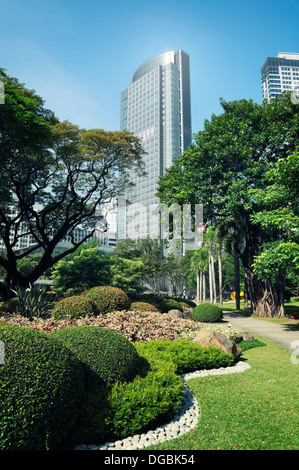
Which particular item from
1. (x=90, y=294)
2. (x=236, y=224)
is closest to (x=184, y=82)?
Result: (x=236, y=224)

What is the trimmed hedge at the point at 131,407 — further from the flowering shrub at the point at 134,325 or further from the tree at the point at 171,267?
the tree at the point at 171,267

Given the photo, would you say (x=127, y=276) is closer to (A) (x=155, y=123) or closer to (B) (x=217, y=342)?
(B) (x=217, y=342)

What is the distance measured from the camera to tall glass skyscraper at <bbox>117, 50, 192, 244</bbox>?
126m

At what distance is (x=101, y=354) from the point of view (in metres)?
5.20

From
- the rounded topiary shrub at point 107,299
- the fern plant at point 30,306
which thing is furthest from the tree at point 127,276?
the rounded topiary shrub at point 107,299

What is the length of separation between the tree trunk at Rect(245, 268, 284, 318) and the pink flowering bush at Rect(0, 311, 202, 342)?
1214 cm

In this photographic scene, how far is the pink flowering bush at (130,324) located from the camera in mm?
9445

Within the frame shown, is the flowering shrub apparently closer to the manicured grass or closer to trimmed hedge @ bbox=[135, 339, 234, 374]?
trimmed hedge @ bbox=[135, 339, 234, 374]

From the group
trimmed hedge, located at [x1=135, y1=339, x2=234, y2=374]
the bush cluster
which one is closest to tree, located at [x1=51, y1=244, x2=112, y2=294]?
trimmed hedge, located at [x1=135, y1=339, x2=234, y2=374]

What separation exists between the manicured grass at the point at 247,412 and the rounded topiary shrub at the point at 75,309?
5.45m

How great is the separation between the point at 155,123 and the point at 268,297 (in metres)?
126
